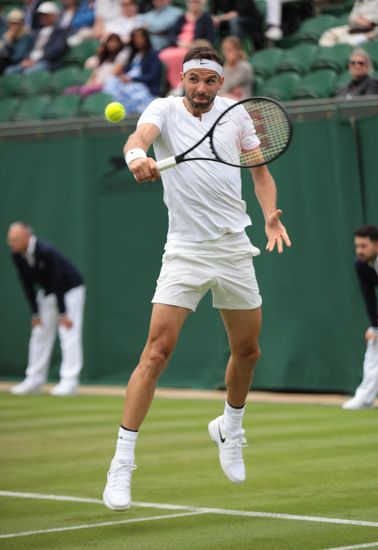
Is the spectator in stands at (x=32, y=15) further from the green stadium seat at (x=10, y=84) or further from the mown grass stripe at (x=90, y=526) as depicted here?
the mown grass stripe at (x=90, y=526)

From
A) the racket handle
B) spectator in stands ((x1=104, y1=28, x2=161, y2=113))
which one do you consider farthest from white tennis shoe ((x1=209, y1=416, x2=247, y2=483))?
spectator in stands ((x1=104, y1=28, x2=161, y2=113))

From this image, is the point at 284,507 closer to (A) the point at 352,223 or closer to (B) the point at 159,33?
(A) the point at 352,223

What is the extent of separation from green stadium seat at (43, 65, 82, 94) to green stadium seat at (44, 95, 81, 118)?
0.82 meters

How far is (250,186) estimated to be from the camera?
15.0 m

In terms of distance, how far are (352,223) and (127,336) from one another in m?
3.85

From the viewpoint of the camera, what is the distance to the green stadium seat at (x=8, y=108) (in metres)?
18.6

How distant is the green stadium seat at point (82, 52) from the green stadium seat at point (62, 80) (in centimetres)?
65

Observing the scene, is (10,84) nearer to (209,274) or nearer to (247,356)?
(247,356)

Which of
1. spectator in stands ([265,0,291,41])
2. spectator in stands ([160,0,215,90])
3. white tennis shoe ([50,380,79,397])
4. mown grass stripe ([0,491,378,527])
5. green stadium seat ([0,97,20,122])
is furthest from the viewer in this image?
green stadium seat ([0,97,20,122])

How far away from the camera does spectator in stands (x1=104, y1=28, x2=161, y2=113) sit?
16609 millimetres

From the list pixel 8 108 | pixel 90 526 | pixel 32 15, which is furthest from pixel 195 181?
pixel 32 15

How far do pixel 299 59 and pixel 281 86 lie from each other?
2.72ft

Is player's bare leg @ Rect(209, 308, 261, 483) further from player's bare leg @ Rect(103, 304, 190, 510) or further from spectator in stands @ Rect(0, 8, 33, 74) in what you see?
spectator in stands @ Rect(0, 8, 33, 74)

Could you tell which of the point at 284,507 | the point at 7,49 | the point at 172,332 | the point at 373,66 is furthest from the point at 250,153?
the point at 7,49
